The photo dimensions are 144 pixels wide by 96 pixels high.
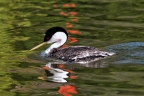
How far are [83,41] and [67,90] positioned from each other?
471 cm

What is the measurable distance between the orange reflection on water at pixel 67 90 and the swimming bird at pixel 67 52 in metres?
2.30

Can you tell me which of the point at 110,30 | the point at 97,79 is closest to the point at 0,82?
the point at 97,79

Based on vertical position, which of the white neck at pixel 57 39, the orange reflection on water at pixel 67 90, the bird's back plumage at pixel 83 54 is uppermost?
the white neck at pixel 57 39

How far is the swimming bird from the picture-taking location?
14062 mm

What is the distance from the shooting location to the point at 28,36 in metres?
16.7

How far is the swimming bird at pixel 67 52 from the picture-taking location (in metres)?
14.1

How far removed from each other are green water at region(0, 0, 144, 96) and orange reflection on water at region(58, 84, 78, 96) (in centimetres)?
9

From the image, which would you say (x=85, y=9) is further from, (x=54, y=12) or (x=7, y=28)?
(x=7, y=28)

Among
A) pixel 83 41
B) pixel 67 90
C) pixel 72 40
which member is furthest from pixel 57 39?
pixel 67 90

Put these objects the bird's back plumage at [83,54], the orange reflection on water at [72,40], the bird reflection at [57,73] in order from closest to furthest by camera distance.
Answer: the bird reflection at [57,73]
the bird's back plumage at [83,54]
the orange reflection on water at [72,40]

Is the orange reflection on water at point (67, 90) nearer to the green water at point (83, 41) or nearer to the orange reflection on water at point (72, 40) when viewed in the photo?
the green water at point (83, 41)

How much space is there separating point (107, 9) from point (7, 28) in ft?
12.8

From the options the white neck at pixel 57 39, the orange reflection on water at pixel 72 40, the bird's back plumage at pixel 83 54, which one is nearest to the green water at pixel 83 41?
the orange reflection on water at pixel 72 40

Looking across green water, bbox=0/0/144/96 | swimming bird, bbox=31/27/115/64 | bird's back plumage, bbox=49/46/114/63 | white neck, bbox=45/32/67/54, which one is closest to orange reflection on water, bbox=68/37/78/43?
green water, bbox=0/0/144/96
